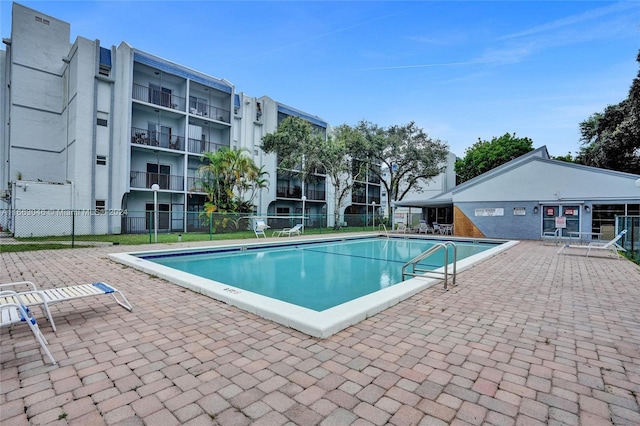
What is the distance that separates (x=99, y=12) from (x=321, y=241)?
12661 millimetres

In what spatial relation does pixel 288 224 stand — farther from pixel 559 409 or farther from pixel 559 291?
pixel 559 409

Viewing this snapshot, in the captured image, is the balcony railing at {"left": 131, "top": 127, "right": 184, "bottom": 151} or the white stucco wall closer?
the white stucco wall

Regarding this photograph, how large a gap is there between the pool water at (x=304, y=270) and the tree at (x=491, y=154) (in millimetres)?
27743

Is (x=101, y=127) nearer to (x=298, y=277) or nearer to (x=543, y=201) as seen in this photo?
(x=298, y=277)

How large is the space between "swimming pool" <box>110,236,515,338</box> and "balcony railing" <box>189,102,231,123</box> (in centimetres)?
1393

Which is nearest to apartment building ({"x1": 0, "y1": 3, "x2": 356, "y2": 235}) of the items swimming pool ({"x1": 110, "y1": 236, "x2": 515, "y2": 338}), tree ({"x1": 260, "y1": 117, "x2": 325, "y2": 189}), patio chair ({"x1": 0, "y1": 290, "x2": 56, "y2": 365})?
tree ({"x1": 260, "y1": 117, "x2": 325, "y2": 189})

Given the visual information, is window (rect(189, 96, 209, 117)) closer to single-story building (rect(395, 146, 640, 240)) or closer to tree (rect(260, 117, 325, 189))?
tree (rect(260, 117, 325, 189))

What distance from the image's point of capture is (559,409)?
2080 mm

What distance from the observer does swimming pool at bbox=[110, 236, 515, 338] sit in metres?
3.84

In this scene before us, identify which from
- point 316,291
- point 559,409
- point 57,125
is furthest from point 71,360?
point 57,125

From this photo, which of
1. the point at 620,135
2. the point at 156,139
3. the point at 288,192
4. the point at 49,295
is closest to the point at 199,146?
the point at 156,139

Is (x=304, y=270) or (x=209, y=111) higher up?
(x=209, y=111)

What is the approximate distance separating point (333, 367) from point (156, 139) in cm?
2195

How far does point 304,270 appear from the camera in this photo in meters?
9.14
